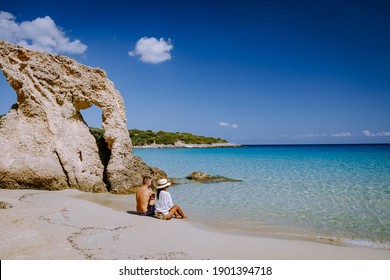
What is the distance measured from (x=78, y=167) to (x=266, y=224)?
7.66 m

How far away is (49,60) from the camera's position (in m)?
11.7

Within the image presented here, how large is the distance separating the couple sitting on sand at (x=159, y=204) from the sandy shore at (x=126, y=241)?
0.83ft

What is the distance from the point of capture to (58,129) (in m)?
11.4

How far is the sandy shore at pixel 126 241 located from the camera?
477 centimetres

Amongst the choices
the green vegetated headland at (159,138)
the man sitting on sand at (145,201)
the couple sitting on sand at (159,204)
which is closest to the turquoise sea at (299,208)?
the couple sitting on sand at (159,204)

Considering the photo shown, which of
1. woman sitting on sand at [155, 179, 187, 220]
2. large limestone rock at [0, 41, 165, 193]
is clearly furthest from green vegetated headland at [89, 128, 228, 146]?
woman sitting on sand at [155, 179, 187, 220]

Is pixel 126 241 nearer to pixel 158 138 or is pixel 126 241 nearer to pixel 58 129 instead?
pixel 58 129

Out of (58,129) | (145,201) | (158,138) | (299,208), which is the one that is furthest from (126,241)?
(158,138)

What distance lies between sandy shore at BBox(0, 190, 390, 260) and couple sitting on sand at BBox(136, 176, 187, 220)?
10.0 inches

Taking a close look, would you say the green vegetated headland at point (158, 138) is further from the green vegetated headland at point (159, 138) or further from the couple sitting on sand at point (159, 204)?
the couple sitting on sand at point (159, 204)

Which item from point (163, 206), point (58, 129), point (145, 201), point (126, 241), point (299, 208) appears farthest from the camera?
point (58, 129)

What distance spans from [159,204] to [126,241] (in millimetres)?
2184
